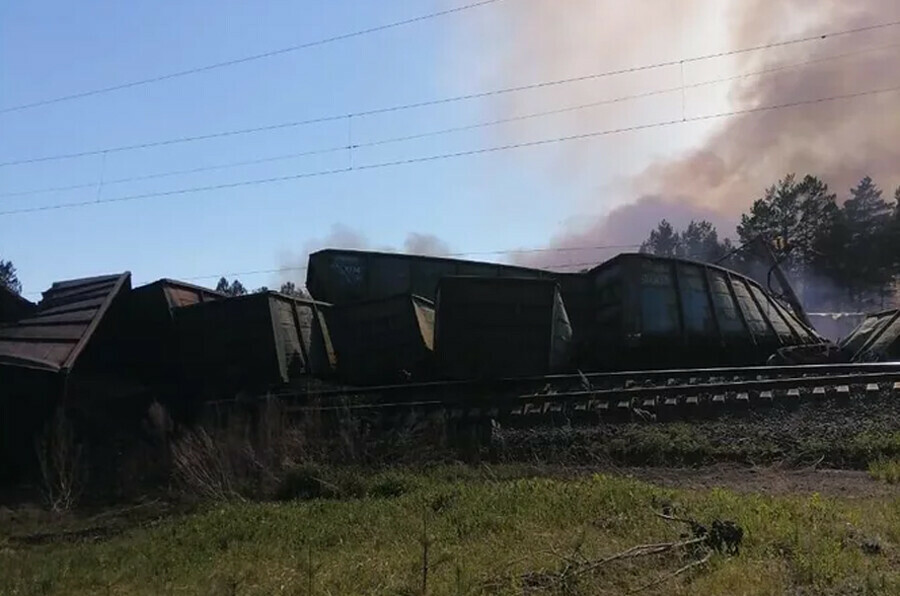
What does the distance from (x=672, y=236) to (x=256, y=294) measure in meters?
81.7

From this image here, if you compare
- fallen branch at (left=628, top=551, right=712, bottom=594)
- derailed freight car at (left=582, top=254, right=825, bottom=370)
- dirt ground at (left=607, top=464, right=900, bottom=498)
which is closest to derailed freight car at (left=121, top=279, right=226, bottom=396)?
derailed freight car at (left=582, top=254, right=825, bottom=370)

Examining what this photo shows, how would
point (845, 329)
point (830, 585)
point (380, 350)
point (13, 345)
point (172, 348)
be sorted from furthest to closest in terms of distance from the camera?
point (845, 329) < point (172, 348) < point (380, 350) < point (13, 345) < point (830, 585)

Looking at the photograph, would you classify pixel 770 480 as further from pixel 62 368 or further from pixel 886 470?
pixel 62 368

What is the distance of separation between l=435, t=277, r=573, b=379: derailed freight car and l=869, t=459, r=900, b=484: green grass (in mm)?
5863

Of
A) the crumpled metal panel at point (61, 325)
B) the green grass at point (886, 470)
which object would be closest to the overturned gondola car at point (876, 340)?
the green grass at point (886, 470)

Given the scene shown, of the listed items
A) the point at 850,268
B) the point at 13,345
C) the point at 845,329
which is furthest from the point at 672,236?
the point at 13,345

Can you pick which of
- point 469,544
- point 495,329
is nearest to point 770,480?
point 469,544

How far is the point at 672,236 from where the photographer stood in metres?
90.4

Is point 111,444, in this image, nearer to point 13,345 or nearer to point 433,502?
point 13,345

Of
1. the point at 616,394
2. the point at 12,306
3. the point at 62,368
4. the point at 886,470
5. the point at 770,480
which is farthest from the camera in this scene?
the point at 12,306

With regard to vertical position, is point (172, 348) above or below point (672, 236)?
below

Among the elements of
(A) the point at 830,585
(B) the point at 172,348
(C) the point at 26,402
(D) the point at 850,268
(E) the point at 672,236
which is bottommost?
(A) the point at 830,585

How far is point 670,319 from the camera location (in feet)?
49.6

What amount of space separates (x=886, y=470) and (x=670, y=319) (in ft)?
24.7
